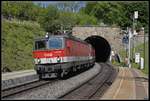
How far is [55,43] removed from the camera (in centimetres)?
3030

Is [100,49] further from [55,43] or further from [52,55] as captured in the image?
[52,55]

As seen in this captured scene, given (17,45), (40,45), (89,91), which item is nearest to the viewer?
(89,91)

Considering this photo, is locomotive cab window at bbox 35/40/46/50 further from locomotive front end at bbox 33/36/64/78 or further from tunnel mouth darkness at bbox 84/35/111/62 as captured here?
tunnel mouth darkness at bbox 84/35/111/62

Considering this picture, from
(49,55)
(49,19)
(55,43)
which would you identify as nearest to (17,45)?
(55,43)

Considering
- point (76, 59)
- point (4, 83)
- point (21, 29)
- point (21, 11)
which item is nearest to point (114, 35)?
point (21, 11)

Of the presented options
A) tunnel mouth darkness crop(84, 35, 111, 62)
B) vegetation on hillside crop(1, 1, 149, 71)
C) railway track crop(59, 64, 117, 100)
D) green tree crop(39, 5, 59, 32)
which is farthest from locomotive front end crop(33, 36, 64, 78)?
tunnel mouth darkness crop(84, 35, 111, 62)

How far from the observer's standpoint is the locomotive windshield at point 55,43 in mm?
30109

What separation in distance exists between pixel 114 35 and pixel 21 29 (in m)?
21.3

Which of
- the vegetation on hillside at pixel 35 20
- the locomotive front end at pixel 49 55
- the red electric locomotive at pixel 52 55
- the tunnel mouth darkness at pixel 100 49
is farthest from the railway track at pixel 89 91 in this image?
the tunnel mouth darkness at pixel 100 49

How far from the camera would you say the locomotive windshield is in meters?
30.1

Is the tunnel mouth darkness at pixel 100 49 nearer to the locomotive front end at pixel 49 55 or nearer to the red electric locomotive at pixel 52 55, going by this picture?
the red electric locomotive at pixel 52 55

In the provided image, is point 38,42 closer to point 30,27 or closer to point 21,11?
point 30,27

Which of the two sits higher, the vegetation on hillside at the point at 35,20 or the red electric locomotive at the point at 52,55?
the vegetation on hillside at the point at 35,20

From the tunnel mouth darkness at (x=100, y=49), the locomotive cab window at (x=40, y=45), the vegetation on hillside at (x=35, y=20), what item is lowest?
the tunnel mouth darkness at (x=100, y=49)
